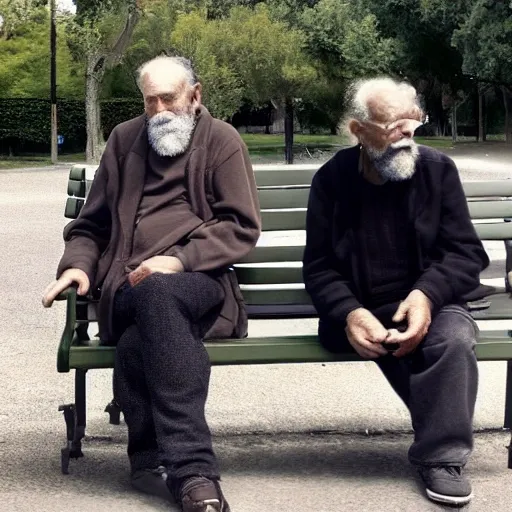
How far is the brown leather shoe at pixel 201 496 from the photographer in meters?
3.67

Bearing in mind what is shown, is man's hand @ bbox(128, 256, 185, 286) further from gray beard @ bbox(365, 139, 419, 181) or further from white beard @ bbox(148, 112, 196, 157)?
gray beard @ bbox(365, 139, 419, 181)

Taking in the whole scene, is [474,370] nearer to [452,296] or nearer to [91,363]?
[452,296]

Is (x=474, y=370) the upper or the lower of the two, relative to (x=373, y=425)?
upper

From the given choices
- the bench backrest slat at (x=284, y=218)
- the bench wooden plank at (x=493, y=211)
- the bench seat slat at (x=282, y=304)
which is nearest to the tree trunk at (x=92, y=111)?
the bench backrest slat at (x=284, y=218)

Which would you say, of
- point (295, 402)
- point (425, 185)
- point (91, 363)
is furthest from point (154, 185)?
point (295, 402)

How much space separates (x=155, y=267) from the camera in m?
3.97

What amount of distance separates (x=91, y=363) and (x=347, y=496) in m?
0.97

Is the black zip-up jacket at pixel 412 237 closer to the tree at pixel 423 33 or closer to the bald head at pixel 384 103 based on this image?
the bald head at pixel 384 103

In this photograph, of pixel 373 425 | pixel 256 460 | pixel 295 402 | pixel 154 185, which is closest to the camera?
pixel 154 185

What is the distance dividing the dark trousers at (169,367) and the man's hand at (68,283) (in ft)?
0.52

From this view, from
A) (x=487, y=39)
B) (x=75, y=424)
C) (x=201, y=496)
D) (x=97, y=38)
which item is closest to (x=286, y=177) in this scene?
(x=75, y=424)

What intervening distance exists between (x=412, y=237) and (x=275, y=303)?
2.30 feet

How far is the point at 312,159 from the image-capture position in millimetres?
43844

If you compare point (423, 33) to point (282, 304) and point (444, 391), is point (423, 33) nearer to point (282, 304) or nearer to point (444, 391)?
point (282, 304)
